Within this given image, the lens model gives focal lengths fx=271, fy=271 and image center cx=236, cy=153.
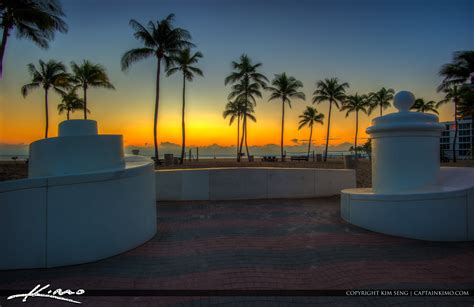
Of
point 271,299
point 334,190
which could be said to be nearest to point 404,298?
point 271,299

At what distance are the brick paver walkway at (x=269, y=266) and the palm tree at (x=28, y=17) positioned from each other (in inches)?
608

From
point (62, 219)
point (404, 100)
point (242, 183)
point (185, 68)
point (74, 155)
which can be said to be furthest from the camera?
point (185, 68)

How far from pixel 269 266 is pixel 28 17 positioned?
18574 mm

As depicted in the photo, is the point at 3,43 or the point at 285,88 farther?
the point at 285,88

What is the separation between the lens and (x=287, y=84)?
128 ft

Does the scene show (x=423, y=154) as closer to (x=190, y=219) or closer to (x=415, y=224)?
(x=415, y=224)

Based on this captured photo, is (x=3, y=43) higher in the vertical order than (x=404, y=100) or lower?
higher

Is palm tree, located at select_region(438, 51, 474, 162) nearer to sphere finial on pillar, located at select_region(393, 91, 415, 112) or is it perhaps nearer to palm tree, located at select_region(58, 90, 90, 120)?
sphere finial on pillar, located at select_region(393, 91, 415, 112)

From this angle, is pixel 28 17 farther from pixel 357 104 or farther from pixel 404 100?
pixel 357 104

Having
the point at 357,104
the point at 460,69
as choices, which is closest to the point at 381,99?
the point at 357,104

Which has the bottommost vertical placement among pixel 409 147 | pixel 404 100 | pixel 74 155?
pixel 74 155

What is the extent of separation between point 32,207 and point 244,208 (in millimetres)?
5104

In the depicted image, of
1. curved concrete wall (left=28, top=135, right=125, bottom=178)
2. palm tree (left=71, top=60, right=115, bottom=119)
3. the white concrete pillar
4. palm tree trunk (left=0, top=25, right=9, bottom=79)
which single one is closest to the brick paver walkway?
the white concrete pillar

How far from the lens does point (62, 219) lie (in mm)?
3867
